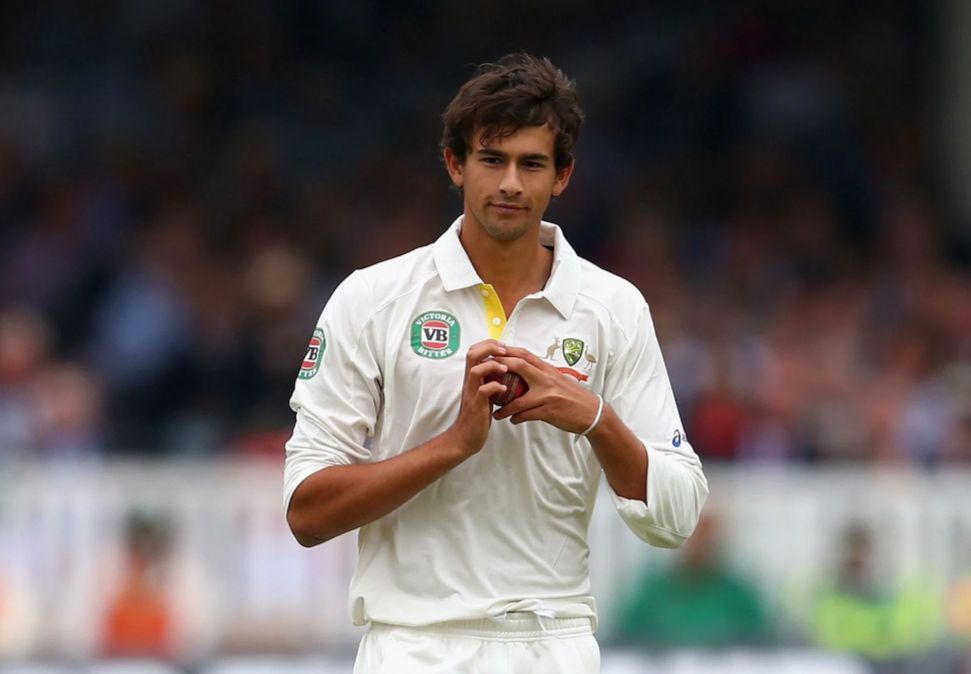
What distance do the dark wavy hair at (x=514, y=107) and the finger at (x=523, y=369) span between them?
A: 0.48m

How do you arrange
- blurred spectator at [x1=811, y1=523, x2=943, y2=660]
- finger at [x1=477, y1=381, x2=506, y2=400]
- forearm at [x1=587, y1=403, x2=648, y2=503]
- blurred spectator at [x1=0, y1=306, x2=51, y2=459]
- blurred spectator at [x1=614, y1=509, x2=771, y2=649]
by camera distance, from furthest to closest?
blurred spectator at [x1=0, y1=306, x2=51, y2=459] → blurred spectator at [x1=811, y1=523, x2=943, y2=660] → blurred spectator at [x1=614, y1=509, x2=771, y2=649] → forearm at [x1=587, y1=403, x2=648, y2=503] → finger at [x1=477, y1=381, x2=506, y2=400]

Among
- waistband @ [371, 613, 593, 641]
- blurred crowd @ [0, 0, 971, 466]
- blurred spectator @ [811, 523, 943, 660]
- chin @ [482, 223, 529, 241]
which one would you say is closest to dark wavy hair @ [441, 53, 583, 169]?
chin @ [482, 223, 529, 241]

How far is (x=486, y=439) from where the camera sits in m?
3.97

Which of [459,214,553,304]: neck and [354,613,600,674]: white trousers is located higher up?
[459,214,553,304]: neck

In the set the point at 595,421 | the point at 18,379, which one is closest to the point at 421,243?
the point at 18,379

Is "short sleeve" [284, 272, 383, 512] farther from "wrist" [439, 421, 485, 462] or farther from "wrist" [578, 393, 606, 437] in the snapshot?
"wrist" [578, 393, 606, 437]

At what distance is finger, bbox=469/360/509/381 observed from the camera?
151 inches

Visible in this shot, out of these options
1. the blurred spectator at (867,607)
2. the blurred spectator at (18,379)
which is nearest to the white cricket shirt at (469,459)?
the blurred spectator at (867,607)

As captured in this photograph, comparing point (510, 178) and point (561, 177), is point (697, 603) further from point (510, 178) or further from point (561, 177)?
point (510, 178)

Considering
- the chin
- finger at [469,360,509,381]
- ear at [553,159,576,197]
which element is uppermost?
ear at [553,159,576,197]

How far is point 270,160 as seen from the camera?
11.9 m

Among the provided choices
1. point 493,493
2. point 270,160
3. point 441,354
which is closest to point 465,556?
point 493,493

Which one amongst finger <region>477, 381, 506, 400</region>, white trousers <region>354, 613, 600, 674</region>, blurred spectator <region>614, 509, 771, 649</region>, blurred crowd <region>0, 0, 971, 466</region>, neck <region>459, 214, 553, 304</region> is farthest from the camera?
blurred crowd <region>0, 0, 971, 466</region>

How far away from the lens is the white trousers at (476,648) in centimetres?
406
